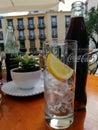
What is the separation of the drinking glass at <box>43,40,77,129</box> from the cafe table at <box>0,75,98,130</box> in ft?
0.08

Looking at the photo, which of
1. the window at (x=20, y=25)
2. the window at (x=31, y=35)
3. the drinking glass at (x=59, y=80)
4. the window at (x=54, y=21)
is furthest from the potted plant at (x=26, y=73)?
the window at (x=20, y=25)

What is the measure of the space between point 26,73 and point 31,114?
145 mm

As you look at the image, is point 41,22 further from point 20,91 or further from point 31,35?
point 20,91

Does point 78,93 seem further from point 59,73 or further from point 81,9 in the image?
point 81,9

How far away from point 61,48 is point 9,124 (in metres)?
0.22

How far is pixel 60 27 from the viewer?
9531 mm

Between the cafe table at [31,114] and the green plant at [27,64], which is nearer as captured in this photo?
the cafe table at [31,114]

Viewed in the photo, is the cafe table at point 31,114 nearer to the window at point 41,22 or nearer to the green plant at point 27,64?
the green plant at point 27,64

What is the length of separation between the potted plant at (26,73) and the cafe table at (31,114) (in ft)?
0.15

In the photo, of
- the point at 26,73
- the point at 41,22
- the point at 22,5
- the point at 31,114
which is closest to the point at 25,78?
the point at 26,73

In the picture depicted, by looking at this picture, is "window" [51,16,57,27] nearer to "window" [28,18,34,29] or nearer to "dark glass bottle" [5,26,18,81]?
"window" [28,18,34,29]

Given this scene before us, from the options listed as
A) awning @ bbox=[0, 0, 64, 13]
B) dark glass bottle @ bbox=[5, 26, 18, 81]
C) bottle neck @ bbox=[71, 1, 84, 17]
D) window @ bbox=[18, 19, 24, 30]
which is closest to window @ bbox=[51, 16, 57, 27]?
window @ bbox=[18, 19, 24, 30]

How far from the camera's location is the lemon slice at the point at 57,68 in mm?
395

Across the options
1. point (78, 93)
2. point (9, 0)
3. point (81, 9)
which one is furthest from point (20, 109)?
point (9, 0)
